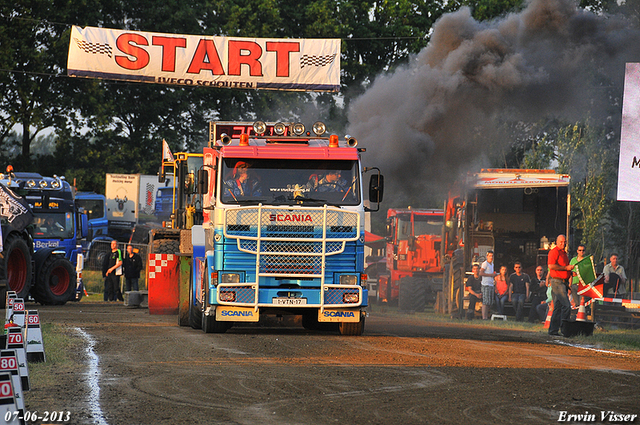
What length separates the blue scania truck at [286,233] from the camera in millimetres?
13742

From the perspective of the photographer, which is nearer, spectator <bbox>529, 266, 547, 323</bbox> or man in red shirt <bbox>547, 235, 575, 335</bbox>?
man in red shirt <bbox>547, 235, 575, 335</bbox>

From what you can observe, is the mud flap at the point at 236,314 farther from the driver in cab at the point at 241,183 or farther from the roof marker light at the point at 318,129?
the roof marker light at the point at 318,129

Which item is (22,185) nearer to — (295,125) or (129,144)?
(295,125)

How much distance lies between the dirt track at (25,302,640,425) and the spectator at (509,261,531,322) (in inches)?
297

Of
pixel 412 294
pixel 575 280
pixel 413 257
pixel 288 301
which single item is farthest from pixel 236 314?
pixel 413 257

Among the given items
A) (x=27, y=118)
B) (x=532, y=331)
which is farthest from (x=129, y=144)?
(x=532, y=331)

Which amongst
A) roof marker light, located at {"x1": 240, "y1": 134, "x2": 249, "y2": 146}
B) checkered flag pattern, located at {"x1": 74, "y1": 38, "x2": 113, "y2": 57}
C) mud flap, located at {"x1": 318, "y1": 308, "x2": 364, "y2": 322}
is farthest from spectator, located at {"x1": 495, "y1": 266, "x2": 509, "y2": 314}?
checkered flag pattern, located at {"x1": 74, "y1": 38, "x2": 113, "y2": 57}

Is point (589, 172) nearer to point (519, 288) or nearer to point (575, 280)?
point (519, 288)

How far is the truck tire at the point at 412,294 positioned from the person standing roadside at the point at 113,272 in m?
8.26

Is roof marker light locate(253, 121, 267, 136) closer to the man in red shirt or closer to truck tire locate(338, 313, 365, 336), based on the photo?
truck tire locate(338, 313, 365, 336)

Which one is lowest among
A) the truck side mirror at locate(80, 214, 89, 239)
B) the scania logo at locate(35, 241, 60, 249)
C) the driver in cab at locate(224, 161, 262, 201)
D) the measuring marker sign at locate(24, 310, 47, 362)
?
the measuring marker sign at locate(24, 310, 47, 362)

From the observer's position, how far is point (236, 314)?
13.9 metres

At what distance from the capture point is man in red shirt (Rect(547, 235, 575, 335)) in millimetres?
16953

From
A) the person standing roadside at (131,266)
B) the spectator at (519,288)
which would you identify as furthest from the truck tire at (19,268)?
the spectator at (519,288)
